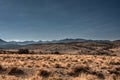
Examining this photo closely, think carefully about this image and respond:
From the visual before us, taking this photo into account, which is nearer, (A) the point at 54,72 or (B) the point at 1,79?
(B) the point at 1,79

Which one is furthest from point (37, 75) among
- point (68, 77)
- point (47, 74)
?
point (68, 77)

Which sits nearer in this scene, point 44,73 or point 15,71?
point 44,73

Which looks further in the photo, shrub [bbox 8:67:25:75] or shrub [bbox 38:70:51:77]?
shrub [bbox 8:67:25:75]

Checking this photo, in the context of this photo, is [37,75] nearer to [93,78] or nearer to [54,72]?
[54,72]

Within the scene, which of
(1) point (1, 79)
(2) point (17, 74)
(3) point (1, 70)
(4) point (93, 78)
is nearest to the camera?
(1) point (1, 79)

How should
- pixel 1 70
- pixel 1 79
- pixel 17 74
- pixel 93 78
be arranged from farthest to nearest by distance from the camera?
pixel 1 70
pixel 17 74
pixel 93 78
pixel 1 79

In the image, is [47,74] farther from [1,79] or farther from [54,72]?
[1,79]

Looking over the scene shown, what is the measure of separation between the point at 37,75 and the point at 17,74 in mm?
1949

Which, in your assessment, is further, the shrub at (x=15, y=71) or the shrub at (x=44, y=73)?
the shrub at (x=15, y=71)

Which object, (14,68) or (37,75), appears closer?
(37,75)

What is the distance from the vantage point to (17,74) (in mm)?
20109

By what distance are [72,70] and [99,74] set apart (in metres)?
2.39

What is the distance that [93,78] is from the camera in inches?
740

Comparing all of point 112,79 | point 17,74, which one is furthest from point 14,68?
point 112,79
